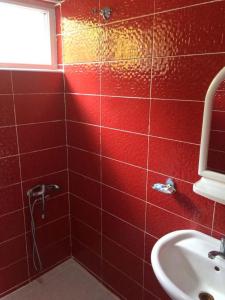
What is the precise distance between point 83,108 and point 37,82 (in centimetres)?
36

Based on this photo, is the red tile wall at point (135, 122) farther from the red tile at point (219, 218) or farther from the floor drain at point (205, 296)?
the floor drain at point (205, 296)

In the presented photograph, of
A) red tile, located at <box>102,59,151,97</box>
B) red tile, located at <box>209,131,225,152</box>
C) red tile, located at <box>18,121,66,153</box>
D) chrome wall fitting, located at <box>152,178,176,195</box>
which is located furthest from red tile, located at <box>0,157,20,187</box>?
red tile, located at <box>209,131,225,152</box>

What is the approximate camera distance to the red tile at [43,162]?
1.81 metres

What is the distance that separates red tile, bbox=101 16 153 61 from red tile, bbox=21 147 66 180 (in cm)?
81

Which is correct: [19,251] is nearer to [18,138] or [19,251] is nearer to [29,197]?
[29,197]

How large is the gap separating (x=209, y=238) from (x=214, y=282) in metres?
0.19

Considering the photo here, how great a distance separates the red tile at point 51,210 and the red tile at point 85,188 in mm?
125

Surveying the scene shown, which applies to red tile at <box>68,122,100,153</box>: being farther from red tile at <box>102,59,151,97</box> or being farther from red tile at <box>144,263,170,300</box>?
red tile at <box>144,263,170,300</box>

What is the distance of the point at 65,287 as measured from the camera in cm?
198

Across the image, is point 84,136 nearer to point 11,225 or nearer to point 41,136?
point 41,136

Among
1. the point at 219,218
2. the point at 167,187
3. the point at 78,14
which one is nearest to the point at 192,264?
the point at 219,218

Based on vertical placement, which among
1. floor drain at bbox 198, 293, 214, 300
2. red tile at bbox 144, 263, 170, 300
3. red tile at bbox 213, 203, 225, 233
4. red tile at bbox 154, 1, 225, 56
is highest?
red tile at bbox 154, 1, 225, 56

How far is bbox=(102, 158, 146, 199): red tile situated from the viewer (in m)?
1.51

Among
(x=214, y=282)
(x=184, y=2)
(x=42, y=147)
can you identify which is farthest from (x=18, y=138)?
Result: (x=214, y=282)
